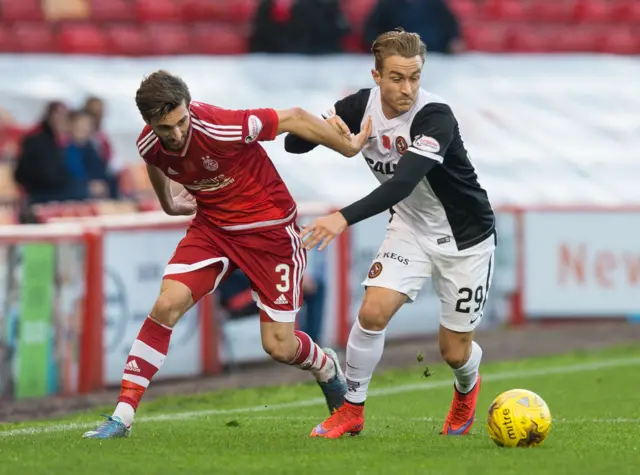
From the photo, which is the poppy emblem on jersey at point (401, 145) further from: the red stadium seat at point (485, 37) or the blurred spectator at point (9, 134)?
the red stadium seat at point (485, 37)

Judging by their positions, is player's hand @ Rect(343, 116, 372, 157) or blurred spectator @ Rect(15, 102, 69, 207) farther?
blurred spectator @ Rect(15, 102, 69, 207)

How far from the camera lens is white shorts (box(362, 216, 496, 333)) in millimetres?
7391

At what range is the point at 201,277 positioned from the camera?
23.9 ft

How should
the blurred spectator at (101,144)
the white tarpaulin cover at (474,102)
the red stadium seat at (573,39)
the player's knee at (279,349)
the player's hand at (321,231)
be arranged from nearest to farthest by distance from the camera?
the player's hand at (321,231) < the player's knee at (279,349) < the blurred spectator at (101,144) < the white tarpaulin cover at (474,102) < the red stadium seat at (573,39)

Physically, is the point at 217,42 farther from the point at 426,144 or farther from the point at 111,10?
the point at 426,144

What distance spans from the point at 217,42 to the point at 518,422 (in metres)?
13.5

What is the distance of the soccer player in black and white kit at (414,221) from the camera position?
7105 millimetres

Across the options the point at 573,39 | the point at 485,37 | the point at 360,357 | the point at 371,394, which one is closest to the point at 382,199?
the point at 360,357

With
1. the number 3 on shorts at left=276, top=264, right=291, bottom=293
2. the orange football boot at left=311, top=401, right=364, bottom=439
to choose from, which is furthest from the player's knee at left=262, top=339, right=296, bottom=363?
the orange football boot at left=311, top=401, right=364, bottom=439

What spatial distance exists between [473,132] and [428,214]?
11215mm

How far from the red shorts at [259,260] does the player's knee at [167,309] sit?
237 mm

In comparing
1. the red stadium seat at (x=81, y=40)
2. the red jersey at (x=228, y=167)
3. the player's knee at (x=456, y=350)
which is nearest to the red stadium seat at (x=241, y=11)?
the red stadium seat at (x=81, y=40)

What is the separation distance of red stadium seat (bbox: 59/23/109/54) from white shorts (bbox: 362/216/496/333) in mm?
11906

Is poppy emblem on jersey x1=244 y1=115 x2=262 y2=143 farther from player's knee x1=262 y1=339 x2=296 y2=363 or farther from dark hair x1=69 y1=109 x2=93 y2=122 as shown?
dark hair x1=69 y1=109 x2=93 y2=122
